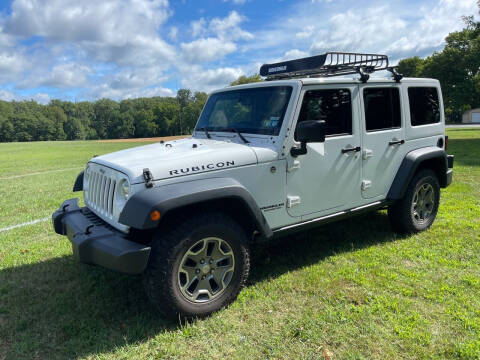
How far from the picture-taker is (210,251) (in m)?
3.09

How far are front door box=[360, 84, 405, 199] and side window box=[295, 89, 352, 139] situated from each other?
0.26 m

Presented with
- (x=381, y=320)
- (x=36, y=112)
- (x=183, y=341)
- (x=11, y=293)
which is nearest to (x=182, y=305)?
(x=183, y=341)

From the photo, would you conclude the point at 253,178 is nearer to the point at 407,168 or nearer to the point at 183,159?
the point at 183,159

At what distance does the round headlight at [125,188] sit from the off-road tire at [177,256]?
1.38ft

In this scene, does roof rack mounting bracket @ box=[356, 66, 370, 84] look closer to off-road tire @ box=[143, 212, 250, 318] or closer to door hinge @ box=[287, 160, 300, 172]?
door hinge @ box=[287, 160, 300, 172]

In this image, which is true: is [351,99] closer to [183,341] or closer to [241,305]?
[241,305]

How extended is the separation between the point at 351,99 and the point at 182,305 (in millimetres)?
2831

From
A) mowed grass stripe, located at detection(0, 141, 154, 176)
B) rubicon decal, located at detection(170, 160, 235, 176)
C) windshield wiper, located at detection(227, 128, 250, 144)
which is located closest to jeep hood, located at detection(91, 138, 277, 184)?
rubicon decal, located at detection(170, 160, 235, 176)

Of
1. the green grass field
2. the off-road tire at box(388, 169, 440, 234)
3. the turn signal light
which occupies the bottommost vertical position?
the green grass field

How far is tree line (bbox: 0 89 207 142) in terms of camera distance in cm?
7525

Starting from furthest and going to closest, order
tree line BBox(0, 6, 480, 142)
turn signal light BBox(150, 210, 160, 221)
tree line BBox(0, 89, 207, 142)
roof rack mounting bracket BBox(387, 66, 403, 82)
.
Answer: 1. tree line BBox(0, 89, 207, 142)
2. tree line BBox(0, 6, 480, 142)
3. roof rack mounting bracket BBox(387, 66, 403, 82)
4. turn signal light BBox(150, 210, 160, 221)

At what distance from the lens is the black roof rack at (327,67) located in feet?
13.2

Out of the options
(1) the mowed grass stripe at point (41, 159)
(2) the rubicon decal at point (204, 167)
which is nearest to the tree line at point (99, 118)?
(1) the mowed grass stripe at point (41, 159)

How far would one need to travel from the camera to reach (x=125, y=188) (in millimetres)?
2889
